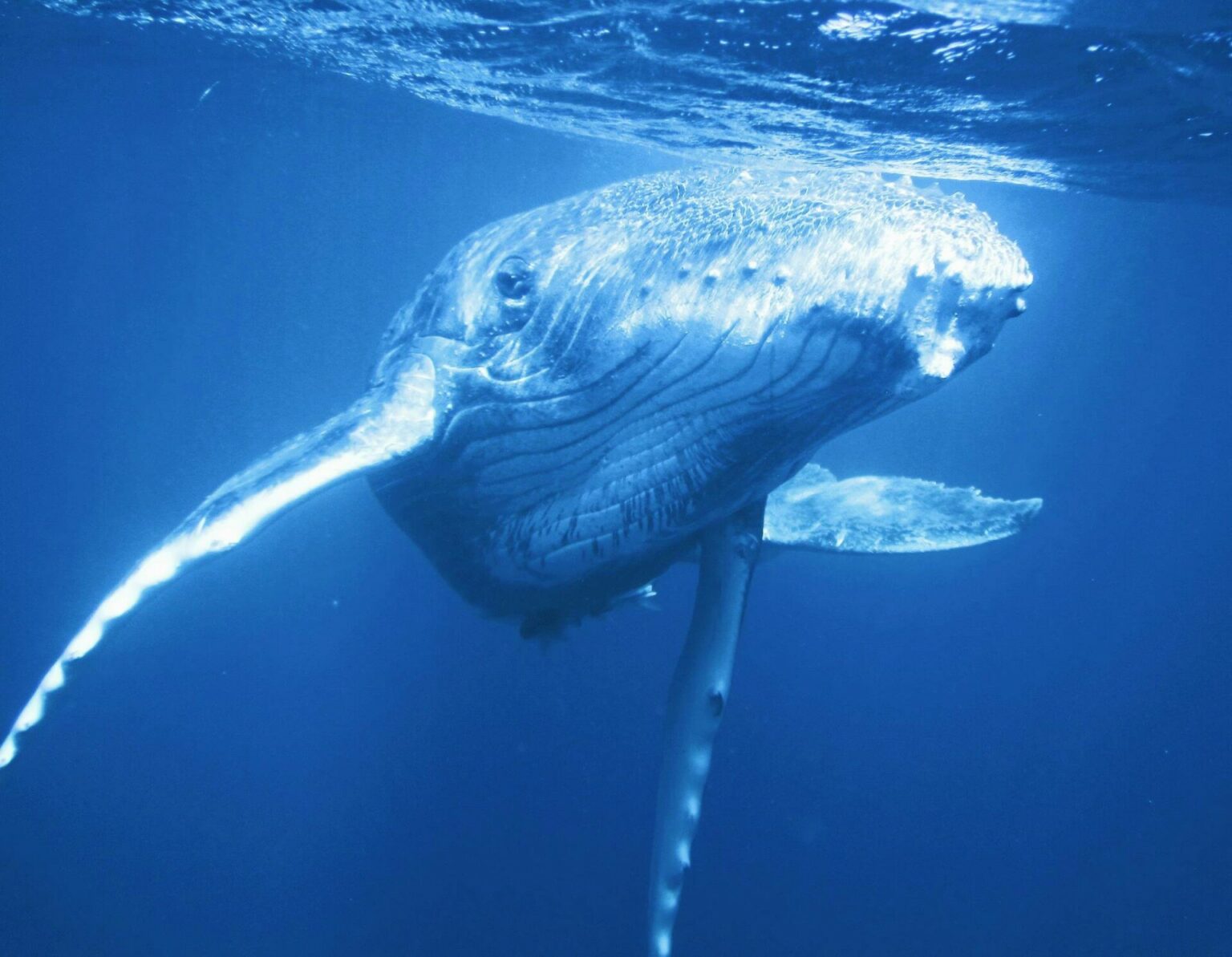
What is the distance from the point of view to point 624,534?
481cm

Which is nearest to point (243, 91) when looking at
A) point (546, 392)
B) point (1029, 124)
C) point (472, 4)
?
point (472, 4)

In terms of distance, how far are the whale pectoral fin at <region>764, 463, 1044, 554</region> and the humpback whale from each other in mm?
1984

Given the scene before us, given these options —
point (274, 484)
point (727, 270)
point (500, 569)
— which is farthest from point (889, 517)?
point (274, 484)

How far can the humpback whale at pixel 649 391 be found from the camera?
3783 mm

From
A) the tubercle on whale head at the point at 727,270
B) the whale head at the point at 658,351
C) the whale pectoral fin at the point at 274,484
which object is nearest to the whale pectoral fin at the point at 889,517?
the whale head at the point at 658,351

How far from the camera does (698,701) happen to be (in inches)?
209

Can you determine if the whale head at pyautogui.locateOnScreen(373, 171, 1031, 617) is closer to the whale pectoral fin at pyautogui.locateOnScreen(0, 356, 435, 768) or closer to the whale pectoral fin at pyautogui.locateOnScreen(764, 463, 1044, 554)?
the whale pectoral fin at pyautogui.locateOnScreen(0, 356, 435, 768)

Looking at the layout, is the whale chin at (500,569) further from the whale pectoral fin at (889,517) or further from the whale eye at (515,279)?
the whale pectoral fin at (889,517)

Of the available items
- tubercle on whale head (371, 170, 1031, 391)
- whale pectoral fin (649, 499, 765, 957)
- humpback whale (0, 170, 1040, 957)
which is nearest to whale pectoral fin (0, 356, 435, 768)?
humpback whale (0, 170, 1040, 957)

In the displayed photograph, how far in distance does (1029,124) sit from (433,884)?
1735 centimetres

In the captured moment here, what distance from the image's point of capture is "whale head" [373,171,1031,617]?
148 inches

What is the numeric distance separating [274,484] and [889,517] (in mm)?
5352

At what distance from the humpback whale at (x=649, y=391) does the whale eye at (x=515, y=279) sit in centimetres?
1

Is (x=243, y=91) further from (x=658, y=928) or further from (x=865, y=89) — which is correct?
(x=658, y=928)
